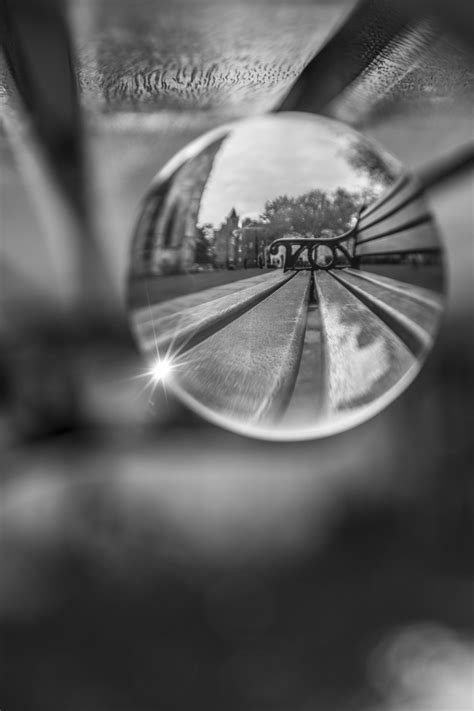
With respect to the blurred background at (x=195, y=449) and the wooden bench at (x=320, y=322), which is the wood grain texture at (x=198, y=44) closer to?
the blurred background at (x=195, y=449)

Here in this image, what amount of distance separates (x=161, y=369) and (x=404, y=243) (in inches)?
7.8

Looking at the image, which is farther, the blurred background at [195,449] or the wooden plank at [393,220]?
the blurred background at [195,449]

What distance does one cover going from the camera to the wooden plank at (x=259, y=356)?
448 mm

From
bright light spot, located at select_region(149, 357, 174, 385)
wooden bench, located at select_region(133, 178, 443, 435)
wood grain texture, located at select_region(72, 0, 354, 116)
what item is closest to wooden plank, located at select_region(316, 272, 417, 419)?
wooden bench, located at select_region(133, 178, 443, 435)

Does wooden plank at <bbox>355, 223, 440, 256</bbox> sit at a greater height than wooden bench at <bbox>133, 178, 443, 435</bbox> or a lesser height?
greater

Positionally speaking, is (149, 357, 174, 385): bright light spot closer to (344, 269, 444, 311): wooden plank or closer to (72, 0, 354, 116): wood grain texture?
(344, 269, 444, 311): wooden plank

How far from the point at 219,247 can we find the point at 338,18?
25 cm

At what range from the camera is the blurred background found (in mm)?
593

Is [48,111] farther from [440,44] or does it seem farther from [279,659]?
[279,659]

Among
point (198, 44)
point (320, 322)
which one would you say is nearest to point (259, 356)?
point (320, 322)

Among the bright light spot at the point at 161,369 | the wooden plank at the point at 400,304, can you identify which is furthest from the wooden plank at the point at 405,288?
the bright light spot at the point at 161,369

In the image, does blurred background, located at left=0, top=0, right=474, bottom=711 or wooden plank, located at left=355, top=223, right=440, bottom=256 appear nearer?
wooden plank, located at left=355, top=223, right=440, bottom=256

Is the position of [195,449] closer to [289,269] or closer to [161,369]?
[161,369]

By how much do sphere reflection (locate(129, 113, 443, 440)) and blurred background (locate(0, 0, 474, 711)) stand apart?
0.17 meters
